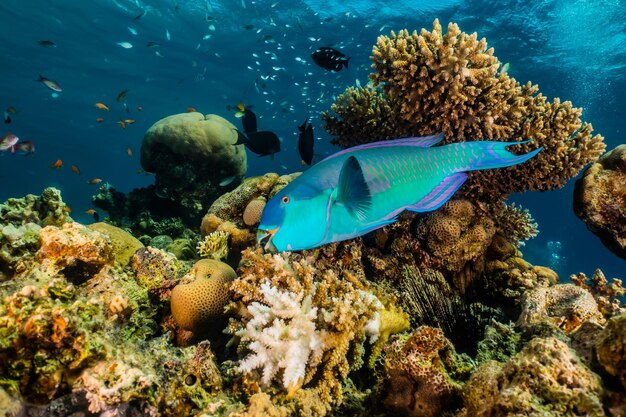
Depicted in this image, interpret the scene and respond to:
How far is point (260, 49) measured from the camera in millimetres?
30891

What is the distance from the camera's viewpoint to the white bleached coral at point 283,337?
7.63 ft

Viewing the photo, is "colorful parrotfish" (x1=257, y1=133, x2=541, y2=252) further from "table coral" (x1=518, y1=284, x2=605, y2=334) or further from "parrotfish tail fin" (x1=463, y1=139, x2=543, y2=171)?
"table coral" (x1=518, y1=284, x2=605, y2=334)

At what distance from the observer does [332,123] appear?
4.88m

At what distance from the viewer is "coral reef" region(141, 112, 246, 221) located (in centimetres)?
775

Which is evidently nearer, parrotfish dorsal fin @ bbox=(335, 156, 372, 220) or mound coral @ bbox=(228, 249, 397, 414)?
parrotfish dorsal fin @ bbox=(335, 156, 372, 220)

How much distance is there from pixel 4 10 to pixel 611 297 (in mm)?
39038

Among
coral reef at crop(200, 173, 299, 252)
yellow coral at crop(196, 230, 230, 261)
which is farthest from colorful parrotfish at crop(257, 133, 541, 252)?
coral reef at crop(200, 173, 299, 252)

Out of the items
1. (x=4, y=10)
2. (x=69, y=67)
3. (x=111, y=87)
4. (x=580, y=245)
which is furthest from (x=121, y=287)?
(x=580, y=245)

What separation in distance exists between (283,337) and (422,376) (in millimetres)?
1015

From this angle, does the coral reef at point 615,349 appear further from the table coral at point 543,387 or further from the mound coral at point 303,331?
the mound coral at point 303,331

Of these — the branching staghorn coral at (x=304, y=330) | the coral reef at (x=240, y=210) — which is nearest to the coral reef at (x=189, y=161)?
the coral reef at (x=240, y=210)

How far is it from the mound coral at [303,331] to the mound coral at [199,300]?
30cm

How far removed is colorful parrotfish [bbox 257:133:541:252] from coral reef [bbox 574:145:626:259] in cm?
350

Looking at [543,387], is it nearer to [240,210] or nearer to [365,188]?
[365,188]
